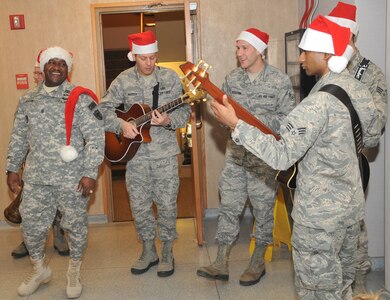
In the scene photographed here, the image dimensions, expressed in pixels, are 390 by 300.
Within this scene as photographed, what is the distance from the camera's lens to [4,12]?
4.71 meters

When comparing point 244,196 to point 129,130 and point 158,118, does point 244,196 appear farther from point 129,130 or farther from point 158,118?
point 129,130

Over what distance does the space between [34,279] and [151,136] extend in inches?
49.0

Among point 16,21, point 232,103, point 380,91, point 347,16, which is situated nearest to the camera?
point 232,103

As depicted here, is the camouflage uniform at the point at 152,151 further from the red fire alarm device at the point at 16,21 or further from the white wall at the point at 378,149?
the red fire alarm device at the point at 16,21

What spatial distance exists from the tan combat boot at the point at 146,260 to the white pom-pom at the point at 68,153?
3.29 ft

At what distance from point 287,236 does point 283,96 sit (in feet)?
3.81

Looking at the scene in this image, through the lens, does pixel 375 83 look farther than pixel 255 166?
No

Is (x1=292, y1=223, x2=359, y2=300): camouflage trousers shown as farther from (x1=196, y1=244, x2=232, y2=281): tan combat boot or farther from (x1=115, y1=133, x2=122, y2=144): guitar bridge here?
(x1=115, y1=133, x2=122, y2=144): guitar bridge

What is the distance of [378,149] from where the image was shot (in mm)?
3391

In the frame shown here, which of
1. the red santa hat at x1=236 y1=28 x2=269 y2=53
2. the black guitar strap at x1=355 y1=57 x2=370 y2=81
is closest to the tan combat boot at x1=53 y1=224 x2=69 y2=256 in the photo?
the red santa hat at x1=236 y1=28 x2=269 y2=53

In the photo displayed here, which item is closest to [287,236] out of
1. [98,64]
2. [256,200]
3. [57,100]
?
[256,200]

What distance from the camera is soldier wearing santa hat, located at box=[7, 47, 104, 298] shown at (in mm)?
3109

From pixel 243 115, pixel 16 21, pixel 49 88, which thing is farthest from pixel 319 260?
pixel 16 21

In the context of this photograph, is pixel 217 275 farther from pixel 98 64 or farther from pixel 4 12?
pixel 4 12
